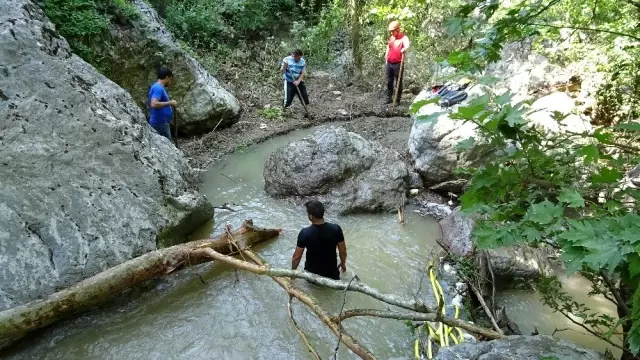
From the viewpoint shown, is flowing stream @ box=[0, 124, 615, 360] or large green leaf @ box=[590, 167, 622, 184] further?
flowing stream @ box=[0, 124, 615, 360]

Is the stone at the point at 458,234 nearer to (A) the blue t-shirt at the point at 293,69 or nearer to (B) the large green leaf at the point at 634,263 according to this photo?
(B) the large green leaf at the point at 634,263

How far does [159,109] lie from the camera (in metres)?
6.86

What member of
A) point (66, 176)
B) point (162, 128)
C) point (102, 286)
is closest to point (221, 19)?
point (162, 128)

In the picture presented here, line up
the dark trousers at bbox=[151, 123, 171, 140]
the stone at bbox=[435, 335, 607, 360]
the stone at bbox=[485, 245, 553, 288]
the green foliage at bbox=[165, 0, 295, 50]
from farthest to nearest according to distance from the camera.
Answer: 1. the green foliage at bbox=[165, 0, 295, 50]
2. the dark trousers at bbox=[151, 123, 171, 140]
3. the stone at bbox=[485, 245, 553, 288]
4. the stone at bbox=[435, 335, 607, 360]

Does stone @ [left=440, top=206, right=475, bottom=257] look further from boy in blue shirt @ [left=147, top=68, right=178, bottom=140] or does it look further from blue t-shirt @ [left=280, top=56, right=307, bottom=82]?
blue t-shirt @ [left=280, top=56, right=307, bottom=82]

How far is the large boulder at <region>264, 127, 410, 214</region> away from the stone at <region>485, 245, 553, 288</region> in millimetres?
1852

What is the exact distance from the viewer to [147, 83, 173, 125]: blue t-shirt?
262 inches

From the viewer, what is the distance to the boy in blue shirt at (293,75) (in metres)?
10.0

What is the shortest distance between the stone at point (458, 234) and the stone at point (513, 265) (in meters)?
0.29

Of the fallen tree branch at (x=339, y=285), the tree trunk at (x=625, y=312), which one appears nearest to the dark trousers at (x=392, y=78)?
the fallen tree branch at (x=339, y=285)

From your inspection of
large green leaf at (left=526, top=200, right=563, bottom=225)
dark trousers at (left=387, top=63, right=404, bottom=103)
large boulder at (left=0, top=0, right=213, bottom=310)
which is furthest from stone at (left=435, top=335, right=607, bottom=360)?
dark trousers at (left=387, top=63, right=404, bottom=103)

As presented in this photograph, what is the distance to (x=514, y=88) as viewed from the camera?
8.00m

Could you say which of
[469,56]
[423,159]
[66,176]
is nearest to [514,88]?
[423,159]

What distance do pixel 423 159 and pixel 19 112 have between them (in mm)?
5414
